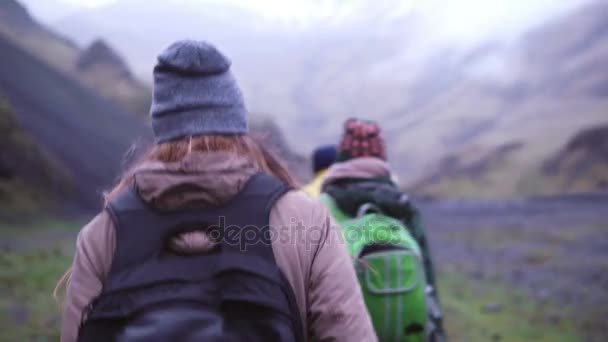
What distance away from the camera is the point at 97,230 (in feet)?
5.29

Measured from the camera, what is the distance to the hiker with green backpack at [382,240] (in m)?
2.88

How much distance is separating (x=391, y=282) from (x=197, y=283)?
1636 mm

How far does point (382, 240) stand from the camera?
2.90 metres

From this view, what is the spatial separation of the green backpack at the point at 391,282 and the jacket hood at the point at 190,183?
1428 millimetres

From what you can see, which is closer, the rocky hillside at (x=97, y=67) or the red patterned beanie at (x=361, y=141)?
the red patterned beanie at (x=361, y=141)

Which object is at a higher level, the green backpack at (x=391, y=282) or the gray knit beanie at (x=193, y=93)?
the gray knit beanie at (x=193, y=93)

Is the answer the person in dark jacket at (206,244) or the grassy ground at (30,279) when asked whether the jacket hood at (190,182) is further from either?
the grassy ground at (30,279)

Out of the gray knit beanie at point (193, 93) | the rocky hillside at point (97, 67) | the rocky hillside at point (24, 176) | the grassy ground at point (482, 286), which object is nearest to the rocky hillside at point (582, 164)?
the grassy ground at point (482, 286)

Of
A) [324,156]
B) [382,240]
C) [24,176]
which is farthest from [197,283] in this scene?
[24,176]

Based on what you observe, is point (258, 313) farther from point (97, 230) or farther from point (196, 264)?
point (97, 230)

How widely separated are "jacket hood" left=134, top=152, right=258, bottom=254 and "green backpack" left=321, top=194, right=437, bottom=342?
4.68 feet

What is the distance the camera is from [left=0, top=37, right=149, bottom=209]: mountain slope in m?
16.0

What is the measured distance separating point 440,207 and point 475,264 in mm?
17938

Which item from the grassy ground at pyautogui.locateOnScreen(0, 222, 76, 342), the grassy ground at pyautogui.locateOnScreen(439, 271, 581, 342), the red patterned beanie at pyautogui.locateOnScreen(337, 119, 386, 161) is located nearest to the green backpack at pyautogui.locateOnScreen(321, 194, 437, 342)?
the red patterned beanie at pyautogui.locateOnScreen(337, 119, 386, 161)
